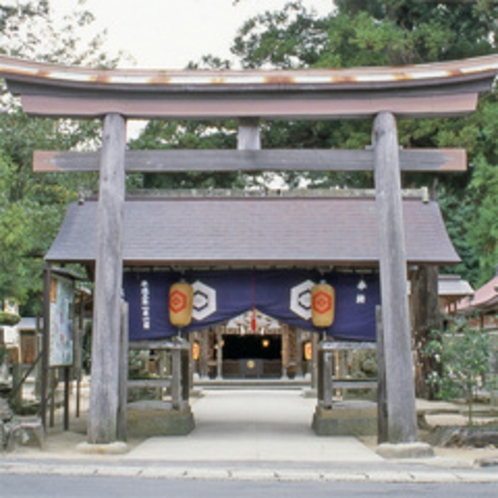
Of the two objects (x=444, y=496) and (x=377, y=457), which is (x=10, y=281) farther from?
(x=444, y=496)

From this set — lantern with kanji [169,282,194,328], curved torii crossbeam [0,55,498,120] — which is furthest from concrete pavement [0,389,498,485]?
curved torii crossbeam [0,55,498,120]

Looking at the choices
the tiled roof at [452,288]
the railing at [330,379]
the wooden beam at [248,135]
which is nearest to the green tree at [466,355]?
the railing at [330,379]

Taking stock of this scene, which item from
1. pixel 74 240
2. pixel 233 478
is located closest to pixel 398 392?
pixel 233 478

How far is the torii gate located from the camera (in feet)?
30.4

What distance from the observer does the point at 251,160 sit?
31.3ft

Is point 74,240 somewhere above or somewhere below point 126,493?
above

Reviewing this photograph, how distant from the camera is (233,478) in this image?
7.42 m

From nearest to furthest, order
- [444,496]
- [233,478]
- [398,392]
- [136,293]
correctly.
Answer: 1. [444,496]
2. [233,478]
3. [398,392]
4. [136,293]

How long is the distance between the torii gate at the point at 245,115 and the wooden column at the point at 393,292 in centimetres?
1

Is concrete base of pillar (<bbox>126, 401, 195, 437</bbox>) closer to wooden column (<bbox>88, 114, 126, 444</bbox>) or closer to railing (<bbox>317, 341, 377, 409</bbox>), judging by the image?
railing (<bbox>317, 341, 377, 409</bbox>)

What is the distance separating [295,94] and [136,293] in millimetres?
4630

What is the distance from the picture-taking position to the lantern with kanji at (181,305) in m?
12.0

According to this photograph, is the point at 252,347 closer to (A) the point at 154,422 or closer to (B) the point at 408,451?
(A) the point at 154,422

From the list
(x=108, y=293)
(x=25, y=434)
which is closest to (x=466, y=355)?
(x=108, y=293)
